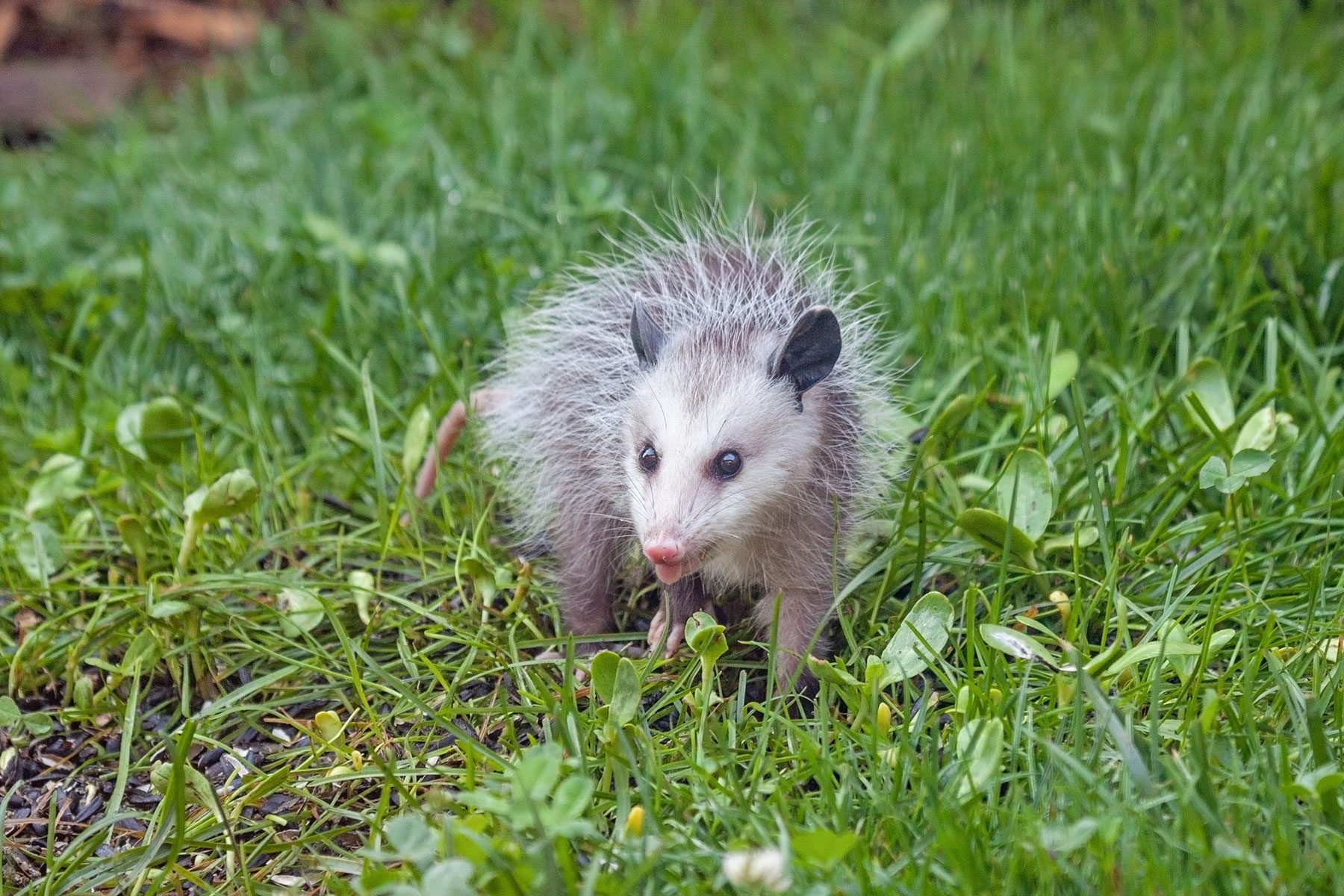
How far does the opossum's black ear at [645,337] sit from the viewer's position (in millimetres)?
2643

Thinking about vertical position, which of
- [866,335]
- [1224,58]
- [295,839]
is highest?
[1224,58]

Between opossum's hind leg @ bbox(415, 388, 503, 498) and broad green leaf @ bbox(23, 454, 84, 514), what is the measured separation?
82 cm

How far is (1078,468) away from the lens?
9.89ft

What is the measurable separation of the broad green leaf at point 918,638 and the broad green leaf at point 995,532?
21 cm

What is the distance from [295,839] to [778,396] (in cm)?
121

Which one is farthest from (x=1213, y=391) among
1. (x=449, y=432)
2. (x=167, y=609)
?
(x=167, y=609)

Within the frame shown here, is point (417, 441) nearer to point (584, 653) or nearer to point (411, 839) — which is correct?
point (584, 653)

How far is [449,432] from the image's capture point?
3217mm

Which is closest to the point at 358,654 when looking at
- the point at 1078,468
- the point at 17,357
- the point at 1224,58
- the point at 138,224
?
the point at 1078,468

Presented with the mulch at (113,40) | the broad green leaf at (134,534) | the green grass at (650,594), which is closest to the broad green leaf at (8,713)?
the green grass at (650,594)

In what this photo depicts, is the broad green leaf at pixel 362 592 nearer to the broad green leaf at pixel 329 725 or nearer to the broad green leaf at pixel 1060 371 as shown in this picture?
the broad green leaf at pixel 329 725

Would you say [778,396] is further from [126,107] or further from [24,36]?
[24,36]

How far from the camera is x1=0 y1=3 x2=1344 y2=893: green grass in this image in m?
2.09

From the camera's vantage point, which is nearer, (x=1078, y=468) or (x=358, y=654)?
(x=358, y=654)
